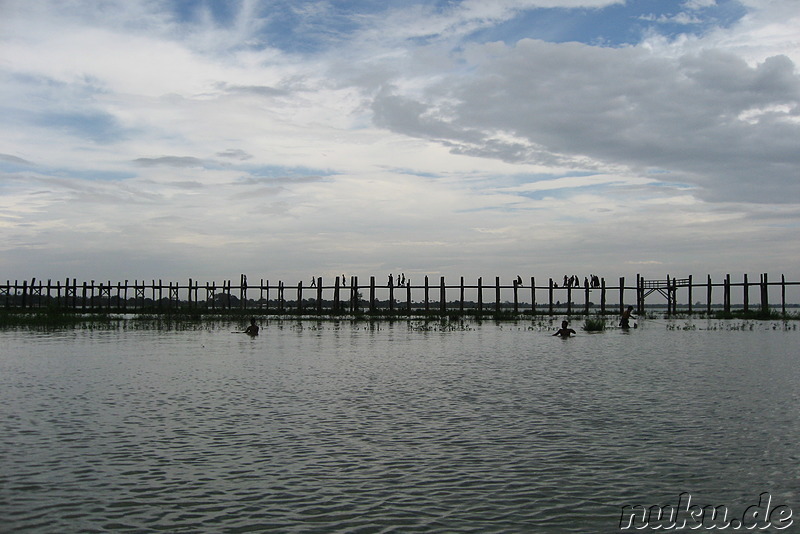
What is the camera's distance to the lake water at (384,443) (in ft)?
21.1

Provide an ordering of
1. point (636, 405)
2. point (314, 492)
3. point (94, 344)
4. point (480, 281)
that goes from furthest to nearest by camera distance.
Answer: point (480, 281)
point (94, 344)
point (636, 405)
point (314, 492)

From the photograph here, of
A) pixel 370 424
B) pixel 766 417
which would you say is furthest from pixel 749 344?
pixel 370 424

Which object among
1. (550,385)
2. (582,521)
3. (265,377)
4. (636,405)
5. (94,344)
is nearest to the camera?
(582,521)

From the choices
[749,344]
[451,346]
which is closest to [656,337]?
[749,344]

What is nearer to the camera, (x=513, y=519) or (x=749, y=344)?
Answer: (x=513, y=519)

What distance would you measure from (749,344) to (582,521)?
2206cm

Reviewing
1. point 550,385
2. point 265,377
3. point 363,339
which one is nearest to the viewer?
point 550,385

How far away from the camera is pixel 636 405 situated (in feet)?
39.1

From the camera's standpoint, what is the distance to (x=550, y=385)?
46.8 feet

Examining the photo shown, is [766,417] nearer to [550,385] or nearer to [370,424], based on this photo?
[550,385]

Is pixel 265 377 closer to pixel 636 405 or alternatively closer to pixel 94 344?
pixel 636 405

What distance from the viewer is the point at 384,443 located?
9078mm

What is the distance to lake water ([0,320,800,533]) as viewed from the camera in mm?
6445

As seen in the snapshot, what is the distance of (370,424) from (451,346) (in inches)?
573
